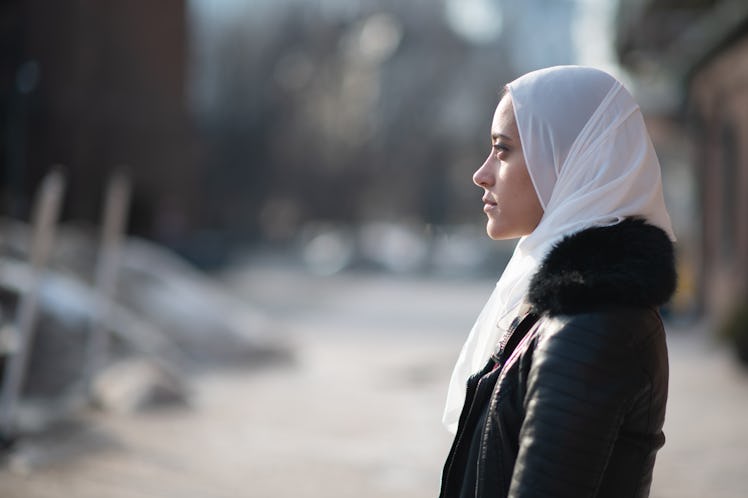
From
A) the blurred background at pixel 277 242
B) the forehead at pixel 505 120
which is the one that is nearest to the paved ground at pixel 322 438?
the blurred background at pixel 277 242

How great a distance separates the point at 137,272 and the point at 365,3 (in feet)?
121

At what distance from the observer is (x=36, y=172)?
24.8 meters

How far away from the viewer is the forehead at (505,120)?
6.91 ft

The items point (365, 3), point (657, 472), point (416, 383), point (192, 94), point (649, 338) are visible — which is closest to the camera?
point (649, 338)

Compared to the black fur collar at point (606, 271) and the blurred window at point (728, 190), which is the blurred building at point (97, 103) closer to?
the blurred window at point (728, 190)

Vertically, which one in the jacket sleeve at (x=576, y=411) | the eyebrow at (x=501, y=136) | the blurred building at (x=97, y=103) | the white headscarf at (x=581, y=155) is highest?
the blurred building at (x=97, y=103)

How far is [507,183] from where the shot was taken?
2.12 m

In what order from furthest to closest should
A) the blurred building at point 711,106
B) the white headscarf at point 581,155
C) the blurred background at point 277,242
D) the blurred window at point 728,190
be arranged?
the blurred window at point 728,190 < the blurred building at point 711,106 < the blurred background at point 277,242 < the white headscarf at point 581,155

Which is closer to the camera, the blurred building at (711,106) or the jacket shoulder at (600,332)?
the jacket shoulder at (600,332)

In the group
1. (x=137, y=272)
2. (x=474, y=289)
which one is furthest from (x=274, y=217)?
(x=137, y=272)

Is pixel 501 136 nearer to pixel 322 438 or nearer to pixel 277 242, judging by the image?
pixel 322 438

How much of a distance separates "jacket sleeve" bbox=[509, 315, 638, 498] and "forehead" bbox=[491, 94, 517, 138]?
0.51m

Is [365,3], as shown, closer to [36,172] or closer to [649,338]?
[36,172]

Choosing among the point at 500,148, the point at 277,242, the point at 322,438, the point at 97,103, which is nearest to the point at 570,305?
the point at 500,148
